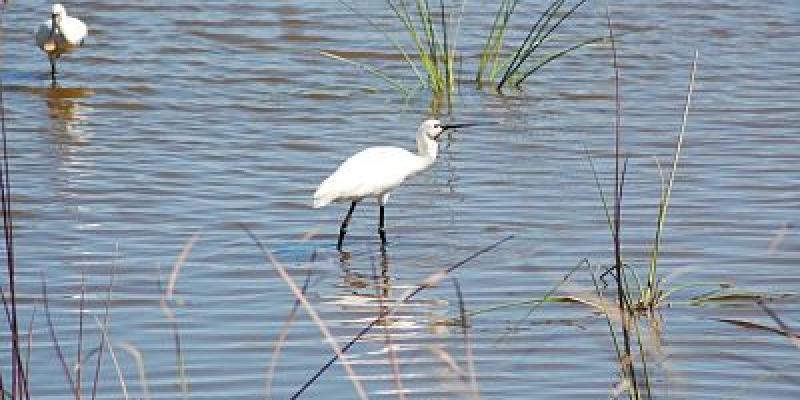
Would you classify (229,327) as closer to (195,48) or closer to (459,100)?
(459,100)

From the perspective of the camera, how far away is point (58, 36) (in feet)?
41.2

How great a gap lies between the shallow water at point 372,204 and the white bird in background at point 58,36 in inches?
7.6

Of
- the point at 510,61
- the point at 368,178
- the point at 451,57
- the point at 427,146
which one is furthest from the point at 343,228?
the point at 510,61

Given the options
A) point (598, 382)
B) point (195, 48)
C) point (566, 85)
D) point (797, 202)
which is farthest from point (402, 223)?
point (195, 48)

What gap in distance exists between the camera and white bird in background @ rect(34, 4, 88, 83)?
12.5 metres

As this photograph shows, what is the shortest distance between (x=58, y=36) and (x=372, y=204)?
163 inches

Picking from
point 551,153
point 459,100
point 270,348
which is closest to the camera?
point 270,348

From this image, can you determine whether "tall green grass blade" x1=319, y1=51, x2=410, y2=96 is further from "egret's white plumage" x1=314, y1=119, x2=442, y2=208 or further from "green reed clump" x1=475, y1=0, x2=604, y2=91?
"egret's white plumage" x1=314, y1=119, x2=442, y2=208

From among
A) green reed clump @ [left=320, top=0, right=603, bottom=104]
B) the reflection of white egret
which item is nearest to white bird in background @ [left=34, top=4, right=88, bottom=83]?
the reflection of white egret

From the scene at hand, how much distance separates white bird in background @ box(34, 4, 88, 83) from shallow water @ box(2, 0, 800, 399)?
0.19 metres

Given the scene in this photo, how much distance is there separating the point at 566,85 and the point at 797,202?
385 centimetres

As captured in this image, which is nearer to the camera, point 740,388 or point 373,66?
point 740,388

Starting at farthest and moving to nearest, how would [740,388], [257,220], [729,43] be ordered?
[729,43] → [257,220] → [740,388]

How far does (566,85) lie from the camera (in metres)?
12.3
